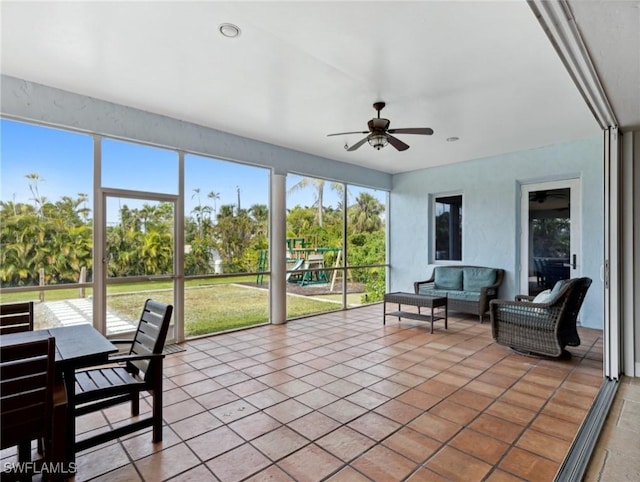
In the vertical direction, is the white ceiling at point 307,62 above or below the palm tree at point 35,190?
above

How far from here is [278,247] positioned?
5.42 m

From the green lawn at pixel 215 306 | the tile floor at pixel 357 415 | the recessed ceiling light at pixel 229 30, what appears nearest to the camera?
the tile floor at pixel 357 415

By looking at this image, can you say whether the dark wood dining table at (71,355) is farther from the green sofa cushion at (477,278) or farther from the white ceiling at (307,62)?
the green sofa cushion at (477,278)

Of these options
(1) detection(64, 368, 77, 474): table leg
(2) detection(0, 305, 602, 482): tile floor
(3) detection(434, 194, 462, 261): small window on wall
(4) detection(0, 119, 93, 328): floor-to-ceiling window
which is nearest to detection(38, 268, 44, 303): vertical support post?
(4) detection(0, 119, 93, 328): floor-to-ceiling window

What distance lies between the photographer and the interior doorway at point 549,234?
5.35m

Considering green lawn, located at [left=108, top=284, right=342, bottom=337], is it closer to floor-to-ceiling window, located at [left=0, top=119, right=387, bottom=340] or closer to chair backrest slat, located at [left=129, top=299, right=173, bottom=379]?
floor-to-ceiling window, located at [left=0, top=119, right=387, bottom=340]

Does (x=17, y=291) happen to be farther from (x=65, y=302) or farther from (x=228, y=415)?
(x=228, y=415)

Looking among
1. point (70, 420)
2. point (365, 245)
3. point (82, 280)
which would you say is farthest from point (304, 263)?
point (70, 420)

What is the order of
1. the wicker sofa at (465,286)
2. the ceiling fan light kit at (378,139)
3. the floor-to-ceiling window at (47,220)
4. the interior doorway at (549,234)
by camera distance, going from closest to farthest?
the floor-to-ceiling window at (47,220), the ceiling fan light kit at (378,139), the interior doorway at (549,234), the wicker sofa at (465,286)

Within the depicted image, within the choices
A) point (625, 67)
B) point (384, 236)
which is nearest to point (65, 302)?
point (625, 67)

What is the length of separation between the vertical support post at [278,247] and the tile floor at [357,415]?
120 centimetres

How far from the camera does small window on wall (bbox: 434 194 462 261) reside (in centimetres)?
677

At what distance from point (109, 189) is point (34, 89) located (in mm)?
1124

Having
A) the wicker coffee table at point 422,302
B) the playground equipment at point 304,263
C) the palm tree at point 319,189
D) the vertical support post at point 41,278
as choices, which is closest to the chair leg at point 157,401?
the vertical support post at point 41,278
